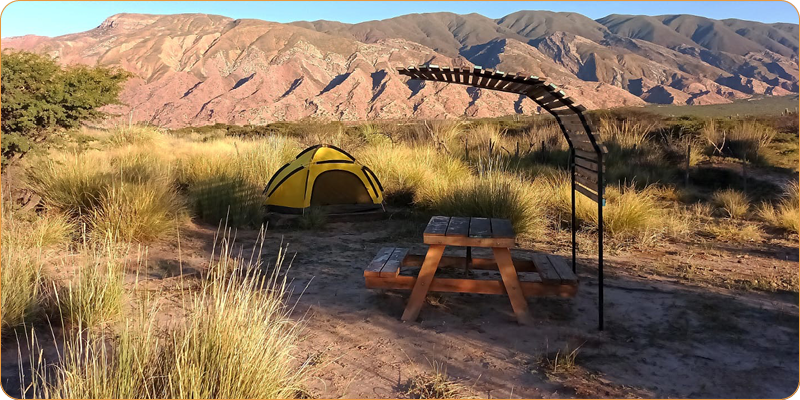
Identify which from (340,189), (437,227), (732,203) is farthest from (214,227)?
(732,203)

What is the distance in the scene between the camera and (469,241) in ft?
13.4

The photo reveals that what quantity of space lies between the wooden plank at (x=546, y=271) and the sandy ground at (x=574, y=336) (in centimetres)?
35

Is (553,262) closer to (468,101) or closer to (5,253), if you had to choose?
(5,253)

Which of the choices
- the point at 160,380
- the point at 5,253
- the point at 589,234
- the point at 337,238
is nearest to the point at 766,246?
the point at 589,234

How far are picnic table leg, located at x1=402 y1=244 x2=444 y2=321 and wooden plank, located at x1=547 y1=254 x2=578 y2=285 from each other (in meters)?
0.99

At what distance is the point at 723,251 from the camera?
646 cm

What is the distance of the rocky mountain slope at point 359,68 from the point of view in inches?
2975

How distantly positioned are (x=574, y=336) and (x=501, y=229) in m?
1.01

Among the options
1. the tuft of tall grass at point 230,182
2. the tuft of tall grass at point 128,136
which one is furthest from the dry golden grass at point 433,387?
the tuft of tall grass at point 128,136

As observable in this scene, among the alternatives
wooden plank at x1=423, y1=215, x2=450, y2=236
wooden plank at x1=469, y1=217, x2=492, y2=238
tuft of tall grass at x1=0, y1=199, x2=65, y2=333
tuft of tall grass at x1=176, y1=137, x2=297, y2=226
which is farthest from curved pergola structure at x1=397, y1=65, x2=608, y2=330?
tuft of tall grass at x1=0, y1=199, x2=65, y2=333

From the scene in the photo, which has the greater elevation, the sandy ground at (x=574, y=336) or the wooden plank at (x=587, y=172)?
the wooden plank at (x=587, y=172)

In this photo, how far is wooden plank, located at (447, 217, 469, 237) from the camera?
4121 millimetres

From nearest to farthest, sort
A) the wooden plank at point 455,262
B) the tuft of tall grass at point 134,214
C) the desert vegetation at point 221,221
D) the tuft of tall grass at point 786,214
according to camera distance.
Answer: the desert vegetation at point 221,221
the wooden plank at point 455,262
the tuft of tall grass at point 134,214
the tuft of tall grass at point 786,214

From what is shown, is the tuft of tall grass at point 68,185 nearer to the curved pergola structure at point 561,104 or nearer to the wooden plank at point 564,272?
the curved pergola structure at point 561,104
